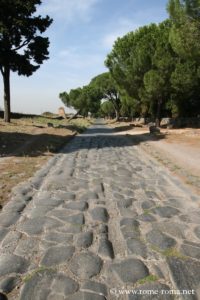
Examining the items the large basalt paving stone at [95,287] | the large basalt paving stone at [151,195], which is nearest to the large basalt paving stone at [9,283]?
the large basalt paving stone at [95,287]

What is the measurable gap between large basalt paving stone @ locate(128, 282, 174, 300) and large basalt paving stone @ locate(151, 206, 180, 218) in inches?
87.5

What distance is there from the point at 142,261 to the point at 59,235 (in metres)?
1.33

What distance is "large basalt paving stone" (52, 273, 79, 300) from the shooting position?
3352mm

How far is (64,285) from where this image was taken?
346 cm

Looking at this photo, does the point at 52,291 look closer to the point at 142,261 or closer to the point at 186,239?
the point at 142,261

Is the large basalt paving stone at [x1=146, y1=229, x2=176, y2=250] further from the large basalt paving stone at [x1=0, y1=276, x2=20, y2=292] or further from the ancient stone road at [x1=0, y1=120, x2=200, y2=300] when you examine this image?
the large basalt paving stone at [x1=0, y1=276, x2=20, y2=292]

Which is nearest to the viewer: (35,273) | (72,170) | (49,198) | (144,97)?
(35,273)

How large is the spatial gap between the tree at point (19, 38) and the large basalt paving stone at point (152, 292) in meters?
24.6

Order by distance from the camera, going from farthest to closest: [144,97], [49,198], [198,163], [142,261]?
[144,97]
[198,163]
[49,198]
[142,261]

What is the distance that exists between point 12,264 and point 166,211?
2.96 meters

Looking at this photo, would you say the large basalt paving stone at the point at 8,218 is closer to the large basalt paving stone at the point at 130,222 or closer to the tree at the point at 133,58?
the large basalt paving stone at the point at 130,222

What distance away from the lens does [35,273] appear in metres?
3.68

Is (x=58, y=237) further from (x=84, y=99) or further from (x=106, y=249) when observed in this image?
(x=84, y=99)

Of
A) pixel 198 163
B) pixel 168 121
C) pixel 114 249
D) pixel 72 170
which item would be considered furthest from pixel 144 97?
pixel 114 249
